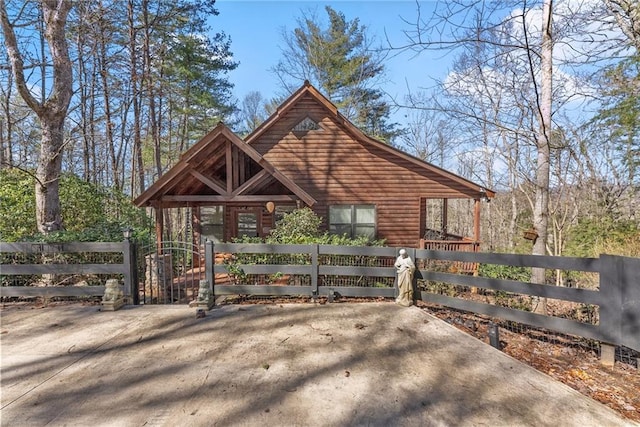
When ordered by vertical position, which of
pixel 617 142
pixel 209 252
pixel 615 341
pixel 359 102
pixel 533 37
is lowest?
pixel 615 341

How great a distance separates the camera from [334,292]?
6.14 meters

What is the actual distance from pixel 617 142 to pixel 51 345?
19148 millimetres

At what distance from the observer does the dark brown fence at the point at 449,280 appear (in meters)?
3.71

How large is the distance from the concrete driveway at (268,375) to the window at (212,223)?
22.2 feet

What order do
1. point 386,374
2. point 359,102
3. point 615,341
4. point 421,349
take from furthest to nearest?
1. point 359,102
2. point 421,349
3. point 615,341
4. point 386,374

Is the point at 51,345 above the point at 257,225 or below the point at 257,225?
below

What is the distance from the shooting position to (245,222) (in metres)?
12.2

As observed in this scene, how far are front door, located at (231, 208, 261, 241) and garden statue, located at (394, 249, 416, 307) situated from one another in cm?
721

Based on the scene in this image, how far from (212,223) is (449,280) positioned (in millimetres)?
9451

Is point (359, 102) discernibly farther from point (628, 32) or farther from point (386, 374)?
point (386, 374)

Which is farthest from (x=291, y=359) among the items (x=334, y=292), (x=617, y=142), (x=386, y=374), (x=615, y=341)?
(x=617, y=142)

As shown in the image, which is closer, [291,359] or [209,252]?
[291,359]

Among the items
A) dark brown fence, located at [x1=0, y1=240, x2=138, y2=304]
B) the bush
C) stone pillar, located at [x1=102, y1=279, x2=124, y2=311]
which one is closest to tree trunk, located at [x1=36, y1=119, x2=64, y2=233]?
the bush

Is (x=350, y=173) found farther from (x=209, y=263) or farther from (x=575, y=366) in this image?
(x=575, y=366)
